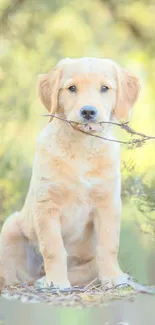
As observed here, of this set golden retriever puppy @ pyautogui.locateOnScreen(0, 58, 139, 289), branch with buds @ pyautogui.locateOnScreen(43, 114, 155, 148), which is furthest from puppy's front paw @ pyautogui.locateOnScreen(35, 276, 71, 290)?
branch with buds @ pyautogui.locateOnScreen(43, 114, 155, 148)

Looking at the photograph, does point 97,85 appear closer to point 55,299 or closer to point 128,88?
point 128,88

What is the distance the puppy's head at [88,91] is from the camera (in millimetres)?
918

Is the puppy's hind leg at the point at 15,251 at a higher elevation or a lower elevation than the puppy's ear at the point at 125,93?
lower

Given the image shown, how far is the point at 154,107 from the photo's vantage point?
3.34ft

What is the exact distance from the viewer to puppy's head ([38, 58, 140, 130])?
36.2 inches

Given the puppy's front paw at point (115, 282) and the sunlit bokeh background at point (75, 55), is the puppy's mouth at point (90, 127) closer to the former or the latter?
the sunlit bokeh background at point (75, 55)

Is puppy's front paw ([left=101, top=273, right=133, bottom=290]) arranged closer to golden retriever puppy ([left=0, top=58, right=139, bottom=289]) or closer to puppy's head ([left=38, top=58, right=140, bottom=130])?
golden retriever puppy ([left=0, top=58, right=139, bottom=289])

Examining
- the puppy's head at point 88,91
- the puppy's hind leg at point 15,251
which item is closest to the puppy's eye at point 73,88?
the puppy's head at point 88,91

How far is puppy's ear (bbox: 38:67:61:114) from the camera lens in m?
0.94

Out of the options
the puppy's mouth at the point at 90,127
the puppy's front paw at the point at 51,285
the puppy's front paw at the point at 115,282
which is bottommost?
the puppy's front paw at the point at 51,285

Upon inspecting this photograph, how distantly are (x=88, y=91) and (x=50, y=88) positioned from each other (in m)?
0.06

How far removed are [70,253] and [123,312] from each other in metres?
0.11

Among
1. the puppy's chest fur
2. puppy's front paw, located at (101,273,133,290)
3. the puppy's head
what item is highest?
the puppy's head

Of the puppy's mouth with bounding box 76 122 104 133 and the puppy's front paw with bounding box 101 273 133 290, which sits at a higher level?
the puppy's mouth with bounding box 76 122 104 133
